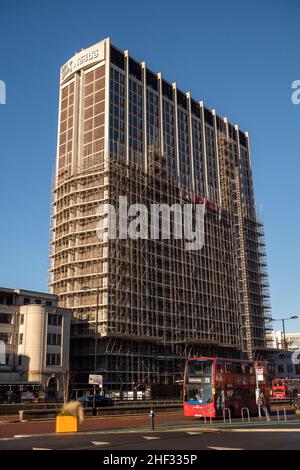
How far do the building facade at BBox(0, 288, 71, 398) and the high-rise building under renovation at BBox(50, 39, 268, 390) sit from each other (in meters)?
7.57

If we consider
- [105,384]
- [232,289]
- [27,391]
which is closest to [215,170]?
[232,289]

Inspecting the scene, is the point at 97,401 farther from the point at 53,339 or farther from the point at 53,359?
the point at 53,339

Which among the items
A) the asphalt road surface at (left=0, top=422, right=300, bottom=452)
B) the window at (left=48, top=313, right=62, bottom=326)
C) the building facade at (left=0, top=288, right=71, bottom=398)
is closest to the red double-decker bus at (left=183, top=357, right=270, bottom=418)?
the asphalt road surface at (left=0, top=422, right=300, bottom=452)

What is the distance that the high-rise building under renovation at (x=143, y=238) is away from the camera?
265ft

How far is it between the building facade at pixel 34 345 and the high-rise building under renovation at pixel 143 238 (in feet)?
24.8

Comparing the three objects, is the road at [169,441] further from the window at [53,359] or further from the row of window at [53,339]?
the row of window at [53,339]

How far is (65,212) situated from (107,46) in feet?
105

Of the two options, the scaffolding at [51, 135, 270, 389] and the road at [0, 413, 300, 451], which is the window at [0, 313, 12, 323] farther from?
the road at [0, 413, 300, 451]

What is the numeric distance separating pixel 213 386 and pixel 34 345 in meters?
39.6

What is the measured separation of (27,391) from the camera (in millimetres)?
64812

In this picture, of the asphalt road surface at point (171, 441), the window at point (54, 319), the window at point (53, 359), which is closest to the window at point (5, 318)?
the window at point (54, 319)

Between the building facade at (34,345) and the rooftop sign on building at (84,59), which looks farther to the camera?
the rooftop sign on building at (84,59)

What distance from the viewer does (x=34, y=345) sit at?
6888cm

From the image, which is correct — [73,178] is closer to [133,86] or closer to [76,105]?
[76,105]
